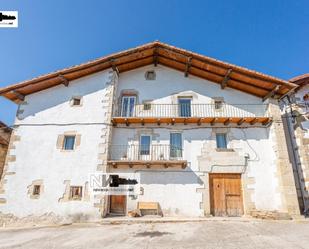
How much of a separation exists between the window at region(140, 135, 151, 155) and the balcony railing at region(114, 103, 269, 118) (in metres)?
1.36

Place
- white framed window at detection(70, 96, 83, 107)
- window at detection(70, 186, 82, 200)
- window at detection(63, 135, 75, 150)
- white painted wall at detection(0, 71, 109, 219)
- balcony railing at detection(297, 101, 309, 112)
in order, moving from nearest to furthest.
A: white painted wall at detection(0, 71, 109, 219) → window at detection(70, 186, 82, 200) → window at detection(63, 135, 75, 150) → balcony railing at detection(297, 101, 309, 112) → white framed window at detection(70, 96, 83, 107)

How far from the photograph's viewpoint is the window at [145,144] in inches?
470

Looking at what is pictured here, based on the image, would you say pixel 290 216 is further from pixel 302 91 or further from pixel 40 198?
→ pixel 40 198

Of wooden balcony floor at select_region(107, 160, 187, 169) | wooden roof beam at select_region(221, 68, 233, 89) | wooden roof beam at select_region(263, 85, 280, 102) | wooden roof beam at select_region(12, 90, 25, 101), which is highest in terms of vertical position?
wooden roof beam at select_region(221, 68, 233, 89)

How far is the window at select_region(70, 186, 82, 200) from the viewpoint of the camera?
A: 1034 cm

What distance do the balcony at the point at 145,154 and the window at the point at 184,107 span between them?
2394 mm

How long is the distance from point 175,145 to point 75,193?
6107mm

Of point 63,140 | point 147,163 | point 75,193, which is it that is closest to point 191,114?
point 147,163

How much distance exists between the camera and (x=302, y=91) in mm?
12594

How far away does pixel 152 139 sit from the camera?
39.9 ft

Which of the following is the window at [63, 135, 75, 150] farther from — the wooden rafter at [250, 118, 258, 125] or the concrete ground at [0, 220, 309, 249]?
the wooden rafter at [250, 118, 258, 125]

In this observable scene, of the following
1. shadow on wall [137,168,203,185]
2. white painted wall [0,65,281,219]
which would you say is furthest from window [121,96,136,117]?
shadow on wall [137,168,203,185]

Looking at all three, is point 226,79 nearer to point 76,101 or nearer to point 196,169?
point 196,169

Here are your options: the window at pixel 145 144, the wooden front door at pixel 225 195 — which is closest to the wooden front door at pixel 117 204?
the window at pixel 145 144
